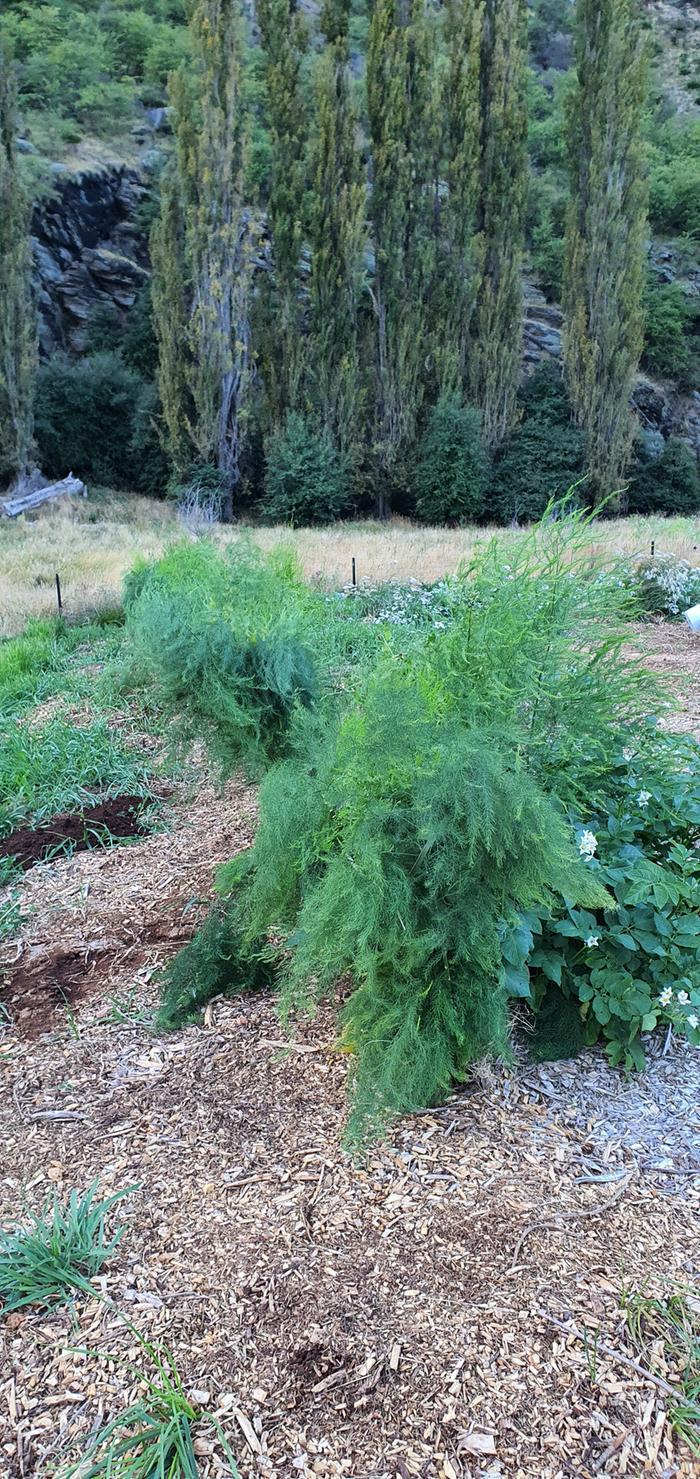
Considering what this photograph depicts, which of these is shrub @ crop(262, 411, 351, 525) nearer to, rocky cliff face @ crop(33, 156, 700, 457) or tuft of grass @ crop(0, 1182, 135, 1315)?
rocky cliff face @ crop(33, 156, 700, 457)

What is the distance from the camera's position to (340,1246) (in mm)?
1835

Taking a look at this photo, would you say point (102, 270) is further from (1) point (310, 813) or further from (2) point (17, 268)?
(1) point (310, 813)

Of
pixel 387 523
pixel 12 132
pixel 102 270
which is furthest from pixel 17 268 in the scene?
pixel 387 523

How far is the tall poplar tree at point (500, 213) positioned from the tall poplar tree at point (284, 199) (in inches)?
139

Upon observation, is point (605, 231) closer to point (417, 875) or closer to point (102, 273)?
point (102, 273)

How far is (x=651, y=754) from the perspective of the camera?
8.48 feet

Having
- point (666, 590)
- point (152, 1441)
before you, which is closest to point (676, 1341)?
point (152, 1441)

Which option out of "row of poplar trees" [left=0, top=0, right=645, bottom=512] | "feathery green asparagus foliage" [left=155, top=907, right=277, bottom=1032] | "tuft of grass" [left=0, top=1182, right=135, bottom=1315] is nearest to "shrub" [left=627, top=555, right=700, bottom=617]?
"feathery green asparagus foliage" [left=155, top=907, right=277, bottom=1032]

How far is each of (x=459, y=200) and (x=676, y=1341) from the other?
65.2ft

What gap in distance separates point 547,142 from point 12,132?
15259 millimetres

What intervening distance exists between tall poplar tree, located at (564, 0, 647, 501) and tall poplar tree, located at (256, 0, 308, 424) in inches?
213

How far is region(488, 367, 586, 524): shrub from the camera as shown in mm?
18281

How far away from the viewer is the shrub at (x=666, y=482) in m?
20.3

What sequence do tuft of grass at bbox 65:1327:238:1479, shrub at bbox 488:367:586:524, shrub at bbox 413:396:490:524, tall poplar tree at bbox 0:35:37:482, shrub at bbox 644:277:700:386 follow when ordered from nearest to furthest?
1. tuft of grass at bbox 65:1327:238:1479
2. tall poplar tree at bbox 0:35:37:482
3. shrub at bbox 413:396:490:524
4. shrub at bbox 488:367:586:524
5. shrub at bbox 644:277:700:386
